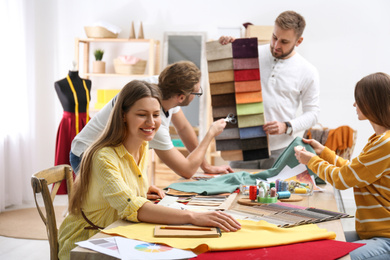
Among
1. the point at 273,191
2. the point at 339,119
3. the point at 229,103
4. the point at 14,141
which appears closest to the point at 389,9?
the point at 339,119

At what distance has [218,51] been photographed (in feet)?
9.57

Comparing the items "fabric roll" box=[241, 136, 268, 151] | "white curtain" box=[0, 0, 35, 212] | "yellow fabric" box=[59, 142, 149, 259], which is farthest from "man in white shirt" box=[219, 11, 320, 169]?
"white curtain" box=[0, 0, 35, 212]

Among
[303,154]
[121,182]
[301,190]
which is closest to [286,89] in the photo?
[303,154]

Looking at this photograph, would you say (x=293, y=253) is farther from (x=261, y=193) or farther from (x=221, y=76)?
(x=221, y=76)

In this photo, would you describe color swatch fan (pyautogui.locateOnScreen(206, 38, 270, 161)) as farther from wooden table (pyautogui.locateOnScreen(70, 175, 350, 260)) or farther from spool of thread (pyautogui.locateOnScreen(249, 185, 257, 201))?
spool of thread (pyautogui.locateOnScreen(249, 185, 257, 201))

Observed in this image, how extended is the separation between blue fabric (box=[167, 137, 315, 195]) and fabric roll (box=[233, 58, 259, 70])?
0.60 m

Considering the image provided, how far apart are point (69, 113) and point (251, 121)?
233 cm

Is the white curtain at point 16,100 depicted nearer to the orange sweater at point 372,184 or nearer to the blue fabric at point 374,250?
the orange sweater at point 372,184

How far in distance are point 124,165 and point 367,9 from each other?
4.27m

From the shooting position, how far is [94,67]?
5582 mm

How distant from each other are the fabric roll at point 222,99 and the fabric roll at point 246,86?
7 centimetres

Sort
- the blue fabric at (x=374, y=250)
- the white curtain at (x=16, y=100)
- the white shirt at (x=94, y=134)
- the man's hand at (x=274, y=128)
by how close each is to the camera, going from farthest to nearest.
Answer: the white curtain at (x=16, y=100) → the man's hand at (x=274, y=128) → the white shirt at (x=94, y=134) → the blue fabric at (x=374, y=250)

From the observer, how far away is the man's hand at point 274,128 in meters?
2.81

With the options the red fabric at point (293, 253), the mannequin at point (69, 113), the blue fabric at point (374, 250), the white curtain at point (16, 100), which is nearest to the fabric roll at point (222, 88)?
the blue fabric at point (374, 250)
